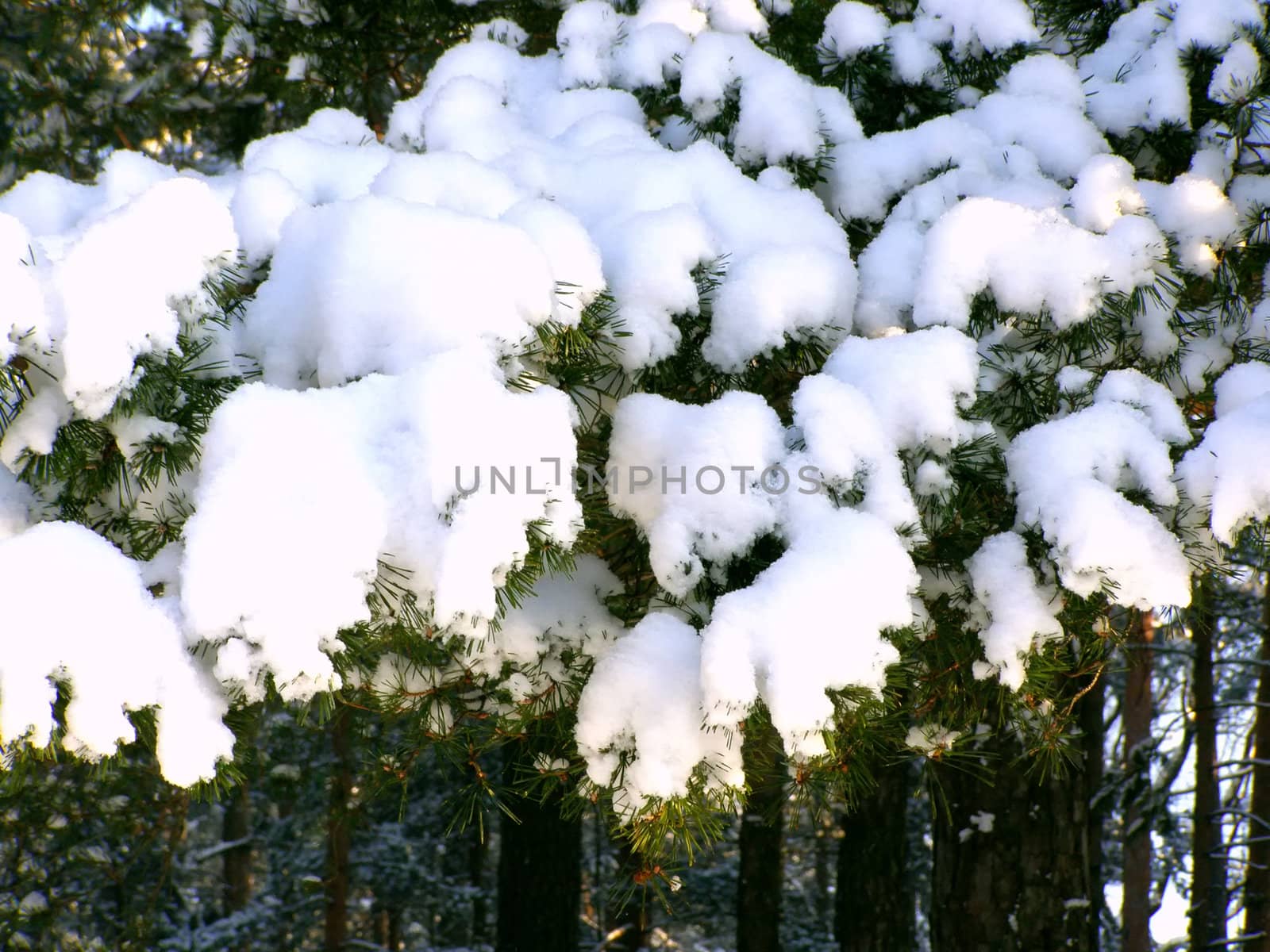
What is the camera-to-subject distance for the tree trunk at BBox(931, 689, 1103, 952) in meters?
3.35

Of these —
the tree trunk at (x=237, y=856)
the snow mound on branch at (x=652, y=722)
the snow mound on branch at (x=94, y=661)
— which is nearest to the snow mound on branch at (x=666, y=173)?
the snow mound on branch at (x=652, y=722)

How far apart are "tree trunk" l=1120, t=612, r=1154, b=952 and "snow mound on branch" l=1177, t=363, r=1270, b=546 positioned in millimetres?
3661

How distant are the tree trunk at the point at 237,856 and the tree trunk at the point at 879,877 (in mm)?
6131

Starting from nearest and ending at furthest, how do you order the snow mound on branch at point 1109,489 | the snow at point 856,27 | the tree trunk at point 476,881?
the snow mound on branch at point 1109,489, the snow at point 856,27, the tree trunk at point 476,881

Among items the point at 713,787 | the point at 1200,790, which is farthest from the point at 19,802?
the point at 1200,790

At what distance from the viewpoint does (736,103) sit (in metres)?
2.54

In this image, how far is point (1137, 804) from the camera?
6070 millimetres

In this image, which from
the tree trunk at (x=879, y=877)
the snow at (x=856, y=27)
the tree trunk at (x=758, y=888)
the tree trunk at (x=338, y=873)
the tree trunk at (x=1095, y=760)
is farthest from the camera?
the tree trunk at (x=758, y=888)

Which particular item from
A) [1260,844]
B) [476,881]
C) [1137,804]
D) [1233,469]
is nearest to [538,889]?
[1137,804]

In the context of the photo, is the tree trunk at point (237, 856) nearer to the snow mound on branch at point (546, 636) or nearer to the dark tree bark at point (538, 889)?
the dark tree bark at point (538, 889)

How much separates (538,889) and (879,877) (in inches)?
88.3

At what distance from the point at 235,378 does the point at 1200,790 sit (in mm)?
6141

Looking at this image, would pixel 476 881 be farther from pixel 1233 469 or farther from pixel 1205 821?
pixel 1233 469

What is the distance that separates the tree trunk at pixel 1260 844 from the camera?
482cm
